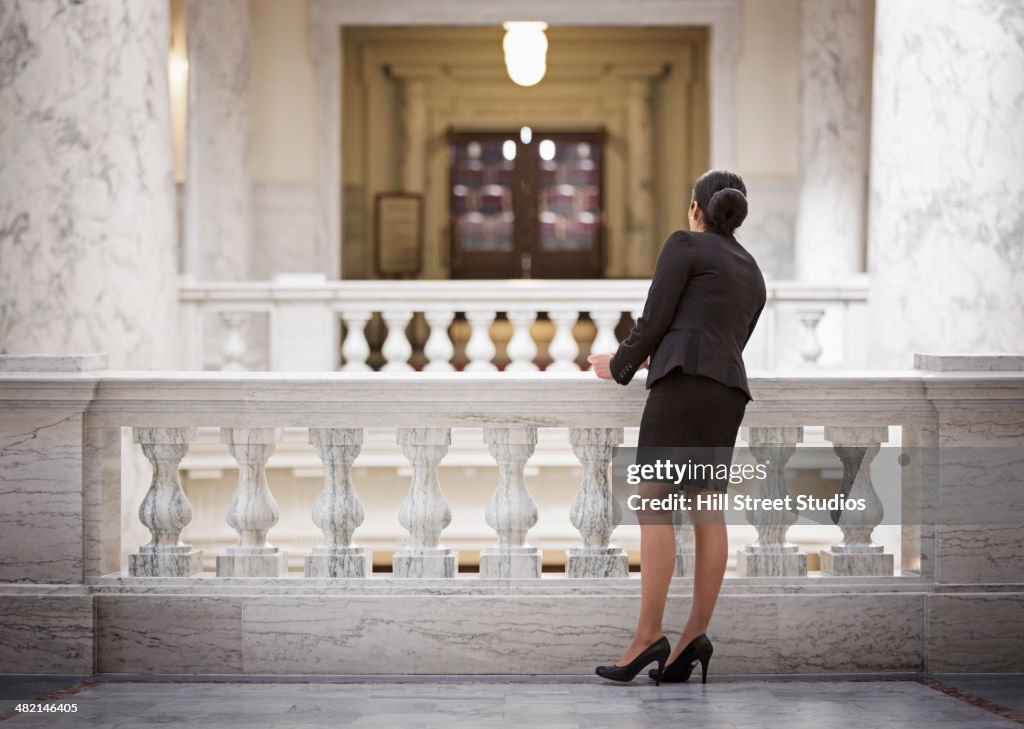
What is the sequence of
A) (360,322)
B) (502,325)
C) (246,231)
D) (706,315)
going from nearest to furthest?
(706,315), (360,322), (246,231), (502,325)

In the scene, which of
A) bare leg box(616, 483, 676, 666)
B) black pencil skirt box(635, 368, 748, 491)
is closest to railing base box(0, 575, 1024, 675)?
bare leg box(616, 483, 676, 666)

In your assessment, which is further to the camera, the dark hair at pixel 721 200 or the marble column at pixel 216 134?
the marble column at pixel 216 134

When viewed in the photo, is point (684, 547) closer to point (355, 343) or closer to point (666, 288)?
point (666, 288)

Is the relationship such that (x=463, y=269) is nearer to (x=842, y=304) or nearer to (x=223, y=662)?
(x=842, y=304)

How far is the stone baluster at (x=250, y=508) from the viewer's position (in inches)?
205

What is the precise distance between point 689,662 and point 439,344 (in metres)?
4.43

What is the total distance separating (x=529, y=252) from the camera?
22938 mm

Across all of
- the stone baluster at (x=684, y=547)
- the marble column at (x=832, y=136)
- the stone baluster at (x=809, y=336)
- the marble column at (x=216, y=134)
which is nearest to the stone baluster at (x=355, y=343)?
the stone baluster at (x=809, y=336)

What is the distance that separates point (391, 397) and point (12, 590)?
1659mm

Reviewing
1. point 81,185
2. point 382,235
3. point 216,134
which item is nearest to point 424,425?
point 81,185

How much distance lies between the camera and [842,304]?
380 inches

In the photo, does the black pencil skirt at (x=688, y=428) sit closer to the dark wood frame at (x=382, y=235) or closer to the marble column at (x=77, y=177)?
the marble column at (x=77, y=177)

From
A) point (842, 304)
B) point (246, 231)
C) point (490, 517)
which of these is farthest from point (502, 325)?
point (490, 517)

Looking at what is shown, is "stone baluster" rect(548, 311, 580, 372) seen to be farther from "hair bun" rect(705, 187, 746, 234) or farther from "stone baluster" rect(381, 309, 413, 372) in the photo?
"hair bun" rect(705, 187, 746, 234)
